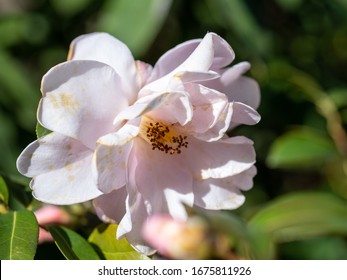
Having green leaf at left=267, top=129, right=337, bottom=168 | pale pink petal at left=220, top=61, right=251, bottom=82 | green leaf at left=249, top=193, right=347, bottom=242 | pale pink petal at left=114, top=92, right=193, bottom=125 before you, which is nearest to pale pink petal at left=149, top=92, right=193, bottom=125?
pale pink petal at left=114, top=92, right=193, bottom=125

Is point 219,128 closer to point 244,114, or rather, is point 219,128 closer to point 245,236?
point 244,114

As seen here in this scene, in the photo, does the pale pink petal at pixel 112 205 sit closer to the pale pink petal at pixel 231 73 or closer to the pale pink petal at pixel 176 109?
the pale pink petal at pixel 176 109

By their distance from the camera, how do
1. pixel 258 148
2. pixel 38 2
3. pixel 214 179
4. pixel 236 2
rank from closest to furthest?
pixel 214 179
pixel 236 2
pixel 258 148
pixel 38 2

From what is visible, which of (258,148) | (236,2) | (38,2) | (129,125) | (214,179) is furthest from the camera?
(38,2)

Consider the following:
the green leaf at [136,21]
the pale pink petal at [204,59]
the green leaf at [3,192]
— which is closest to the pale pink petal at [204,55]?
the pale pink petal at [204,59]

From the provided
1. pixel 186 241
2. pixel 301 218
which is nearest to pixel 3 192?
pixel 186 241
